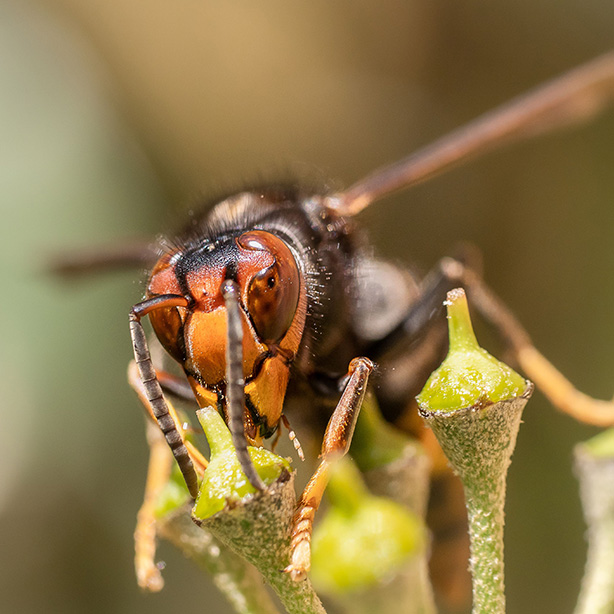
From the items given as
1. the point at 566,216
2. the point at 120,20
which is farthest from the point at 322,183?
the point at 120,20

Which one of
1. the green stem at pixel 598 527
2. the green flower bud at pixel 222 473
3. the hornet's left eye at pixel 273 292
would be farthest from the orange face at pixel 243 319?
the green stem at pixel 598 527

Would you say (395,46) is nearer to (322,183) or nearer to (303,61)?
(303,61)

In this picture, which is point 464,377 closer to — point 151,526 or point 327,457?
point 327,457

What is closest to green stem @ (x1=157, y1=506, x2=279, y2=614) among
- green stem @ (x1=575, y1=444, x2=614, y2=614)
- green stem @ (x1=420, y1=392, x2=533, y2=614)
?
green stem @ (x1=420, y1=392, x2=533, y2=614)

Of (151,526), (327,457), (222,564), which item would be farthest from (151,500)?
(327,457)

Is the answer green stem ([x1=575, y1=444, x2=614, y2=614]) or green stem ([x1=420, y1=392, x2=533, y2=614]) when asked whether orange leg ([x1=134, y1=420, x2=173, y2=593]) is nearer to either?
green stem ([x1=420, y1=392, x2=533, y2=614])
